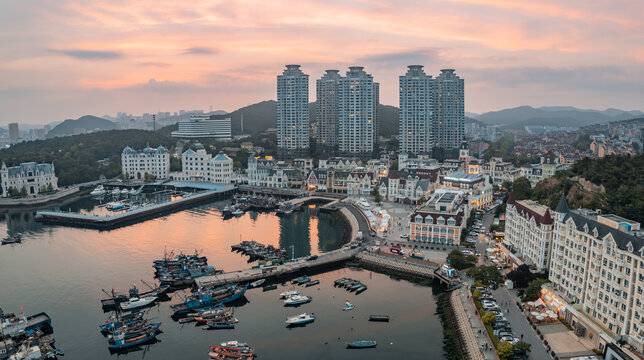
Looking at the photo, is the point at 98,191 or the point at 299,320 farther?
the point at 98,191

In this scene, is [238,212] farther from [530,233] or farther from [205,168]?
[530,233]

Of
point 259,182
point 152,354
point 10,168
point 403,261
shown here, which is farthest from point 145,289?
point 10,168

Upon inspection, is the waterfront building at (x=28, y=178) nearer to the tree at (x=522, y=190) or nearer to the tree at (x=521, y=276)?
the tree at (x=522, y=190)

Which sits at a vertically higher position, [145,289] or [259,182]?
[259,182]

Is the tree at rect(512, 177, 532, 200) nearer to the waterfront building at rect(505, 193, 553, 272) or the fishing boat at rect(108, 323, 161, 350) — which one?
the waterfront building at rect(505, 193, 553, 272)

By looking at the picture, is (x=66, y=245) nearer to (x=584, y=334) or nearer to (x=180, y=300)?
(x=180, y=300)

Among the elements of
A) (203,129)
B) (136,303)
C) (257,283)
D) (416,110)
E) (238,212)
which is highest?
(416,110)

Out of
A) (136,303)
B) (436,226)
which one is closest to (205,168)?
(436,226)
